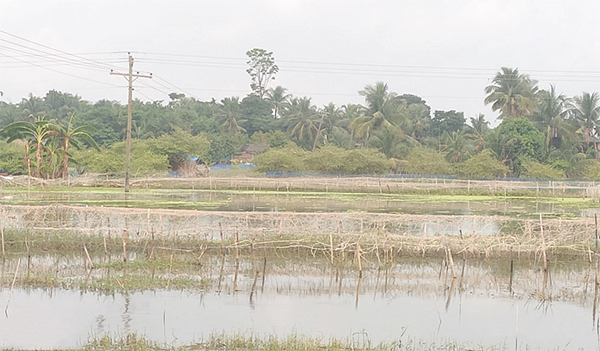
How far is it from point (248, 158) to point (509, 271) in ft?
175

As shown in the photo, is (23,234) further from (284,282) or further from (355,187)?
(355,187)

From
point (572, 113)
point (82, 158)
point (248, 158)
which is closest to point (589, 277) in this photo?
point (82, 158)

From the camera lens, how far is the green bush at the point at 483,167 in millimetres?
50406

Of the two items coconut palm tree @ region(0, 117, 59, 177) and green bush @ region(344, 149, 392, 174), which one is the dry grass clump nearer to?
coconut palm tree @ region(0, 117, 59, 177)

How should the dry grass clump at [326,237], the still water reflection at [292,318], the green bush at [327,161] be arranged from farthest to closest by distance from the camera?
the green bush at [327,161], the dry grass clump at [326,237], the still water reflection at [292,318]

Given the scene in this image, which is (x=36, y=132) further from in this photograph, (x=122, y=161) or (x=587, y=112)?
(x=587, y=112)

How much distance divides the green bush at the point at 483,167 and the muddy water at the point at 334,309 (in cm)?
3554

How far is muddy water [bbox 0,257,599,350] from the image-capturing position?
10.7m

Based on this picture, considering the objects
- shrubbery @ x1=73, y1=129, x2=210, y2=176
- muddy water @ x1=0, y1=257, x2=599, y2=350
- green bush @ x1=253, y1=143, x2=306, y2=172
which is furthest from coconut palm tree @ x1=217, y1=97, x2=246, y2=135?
muddy water @ x1=0, y1=257, x2=599, y2=350

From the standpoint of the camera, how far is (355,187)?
4184cm

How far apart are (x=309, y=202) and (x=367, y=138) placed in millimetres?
27014

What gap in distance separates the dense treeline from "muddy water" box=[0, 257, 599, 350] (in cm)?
2770

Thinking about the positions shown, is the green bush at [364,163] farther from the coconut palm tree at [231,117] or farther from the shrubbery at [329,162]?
the coconut palm tree at [231,117]

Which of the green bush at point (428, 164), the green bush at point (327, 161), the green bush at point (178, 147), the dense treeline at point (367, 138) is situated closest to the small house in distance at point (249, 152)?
the dense treeline at point (367, 138)
